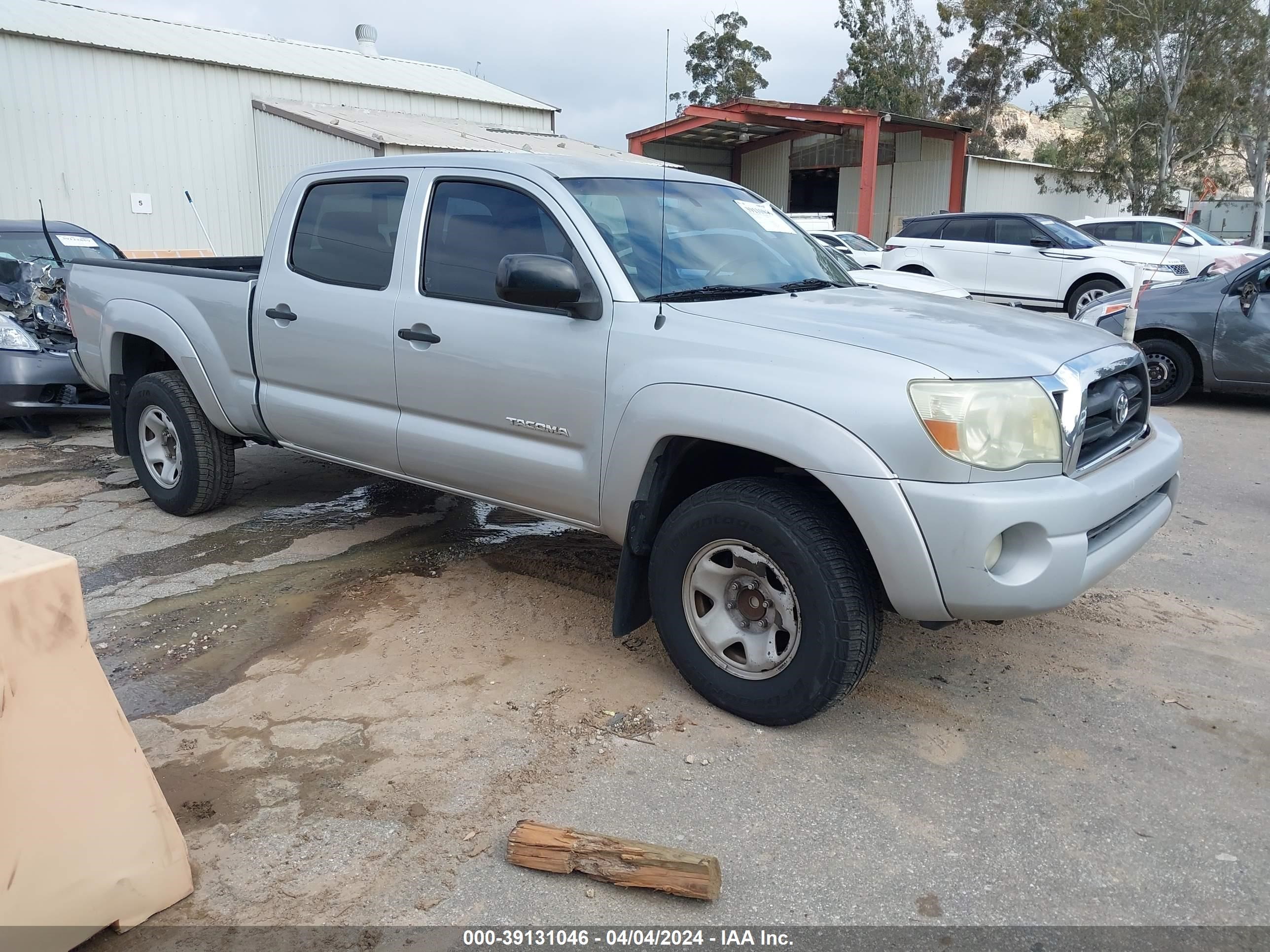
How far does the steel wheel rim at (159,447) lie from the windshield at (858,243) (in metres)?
16.4

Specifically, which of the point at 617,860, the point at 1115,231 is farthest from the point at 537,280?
the point at 1115,231

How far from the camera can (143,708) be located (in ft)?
12.2

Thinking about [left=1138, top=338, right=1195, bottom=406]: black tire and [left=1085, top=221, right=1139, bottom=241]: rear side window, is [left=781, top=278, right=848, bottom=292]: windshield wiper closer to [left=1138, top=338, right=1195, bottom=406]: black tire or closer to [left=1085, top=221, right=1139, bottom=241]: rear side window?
[left=1138, top=338, right=1195, bottom=406]: black tire

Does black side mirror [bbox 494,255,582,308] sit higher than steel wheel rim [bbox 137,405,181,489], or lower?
higher

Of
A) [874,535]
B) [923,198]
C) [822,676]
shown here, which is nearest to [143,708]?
[822,676]

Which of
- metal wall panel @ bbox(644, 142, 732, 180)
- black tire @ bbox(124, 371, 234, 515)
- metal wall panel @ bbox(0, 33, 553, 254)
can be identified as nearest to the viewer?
black tire @ bbox(124, 371, 234, 515)

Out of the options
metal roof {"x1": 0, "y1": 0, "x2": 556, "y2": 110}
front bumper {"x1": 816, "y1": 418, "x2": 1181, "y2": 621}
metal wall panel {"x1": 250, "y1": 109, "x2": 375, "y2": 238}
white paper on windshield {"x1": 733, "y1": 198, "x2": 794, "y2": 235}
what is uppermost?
metal roof {"x1": 0, "y1": 0, "x2": 556, "y2": 110}

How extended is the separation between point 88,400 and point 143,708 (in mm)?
5481

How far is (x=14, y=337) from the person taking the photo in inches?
308

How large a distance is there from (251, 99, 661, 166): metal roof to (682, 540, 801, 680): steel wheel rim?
12.9 metres

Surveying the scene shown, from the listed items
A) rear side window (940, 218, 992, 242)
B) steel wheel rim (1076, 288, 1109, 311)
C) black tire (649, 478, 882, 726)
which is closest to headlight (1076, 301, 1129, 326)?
black tire (649, 478, 882, 726)

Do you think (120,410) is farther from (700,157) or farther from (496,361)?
(700,157)

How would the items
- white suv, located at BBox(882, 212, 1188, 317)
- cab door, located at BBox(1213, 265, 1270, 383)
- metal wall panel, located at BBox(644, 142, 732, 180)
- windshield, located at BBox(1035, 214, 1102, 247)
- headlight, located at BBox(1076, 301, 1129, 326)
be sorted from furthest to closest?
1. metal wall panel, located at BBox(644, 142, 732, 180)
2. windshield, located at BBox(1035, 214, 1102, 247)
3. white suv, located at BBox(882, 212, 1188, 317)
4. cab door, located at BBox(1213, 265, 1270, 383)
5. headlight, located at BBox(1076, 301, 1129, 326)

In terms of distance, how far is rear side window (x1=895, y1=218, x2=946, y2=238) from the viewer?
16.7 metres
